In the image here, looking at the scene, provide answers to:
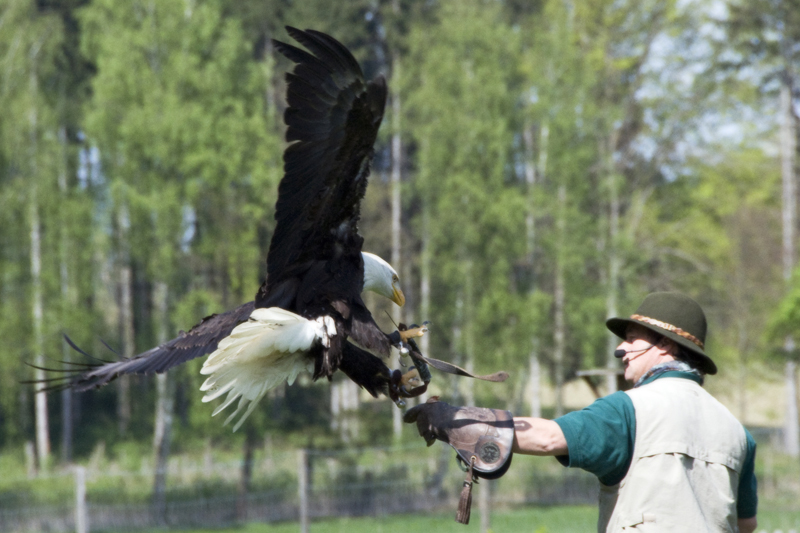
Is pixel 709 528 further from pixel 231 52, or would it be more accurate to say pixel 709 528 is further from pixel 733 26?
pixel 733 26

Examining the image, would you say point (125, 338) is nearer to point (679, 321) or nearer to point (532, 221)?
point (532, 221)

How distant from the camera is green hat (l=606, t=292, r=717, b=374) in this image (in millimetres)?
2271

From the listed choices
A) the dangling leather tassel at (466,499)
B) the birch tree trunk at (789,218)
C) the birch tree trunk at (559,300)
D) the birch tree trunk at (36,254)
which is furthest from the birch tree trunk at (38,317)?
the birch tree trunk at (789,218)

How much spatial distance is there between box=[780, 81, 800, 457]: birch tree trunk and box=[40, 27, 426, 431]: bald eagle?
1769 cm

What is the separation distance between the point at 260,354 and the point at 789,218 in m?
20.3

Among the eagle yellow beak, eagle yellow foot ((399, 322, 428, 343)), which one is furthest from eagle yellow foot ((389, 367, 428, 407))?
the eagle yellow beak

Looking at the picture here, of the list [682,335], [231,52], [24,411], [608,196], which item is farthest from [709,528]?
[24,411]

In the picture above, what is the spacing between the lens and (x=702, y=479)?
2160 millimetres

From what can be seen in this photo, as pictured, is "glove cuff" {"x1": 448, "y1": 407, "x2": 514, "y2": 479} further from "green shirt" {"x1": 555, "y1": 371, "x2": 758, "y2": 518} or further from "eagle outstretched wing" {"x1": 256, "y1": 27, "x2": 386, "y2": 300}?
"eagle outstretched wing" {"x1": 256, "y1": 27, "x2": 386, "y2": 300}

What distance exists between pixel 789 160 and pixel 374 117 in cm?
2063

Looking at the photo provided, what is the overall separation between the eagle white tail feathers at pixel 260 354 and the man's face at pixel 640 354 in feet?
4.06

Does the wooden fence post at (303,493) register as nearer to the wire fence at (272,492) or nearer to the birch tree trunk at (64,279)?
the wire fence at (272,492)

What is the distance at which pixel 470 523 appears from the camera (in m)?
12.9

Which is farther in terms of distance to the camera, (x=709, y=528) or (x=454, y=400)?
(x=454, y=400)
